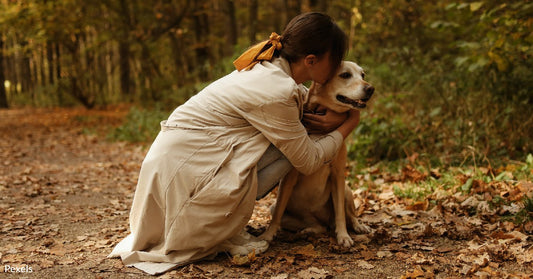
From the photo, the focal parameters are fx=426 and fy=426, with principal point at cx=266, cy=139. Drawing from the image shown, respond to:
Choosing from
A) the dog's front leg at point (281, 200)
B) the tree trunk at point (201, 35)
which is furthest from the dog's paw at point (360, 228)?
the tree trunk at point (201, 35)

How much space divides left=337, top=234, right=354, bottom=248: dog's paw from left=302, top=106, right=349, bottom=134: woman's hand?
817 mm

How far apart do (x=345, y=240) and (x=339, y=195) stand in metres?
0.35

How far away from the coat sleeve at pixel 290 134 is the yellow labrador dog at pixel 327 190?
30 centimetres

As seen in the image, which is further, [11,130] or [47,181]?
[11,130]

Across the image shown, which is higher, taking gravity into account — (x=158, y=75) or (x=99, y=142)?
(x=158, y=75)

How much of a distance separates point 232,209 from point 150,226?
0.58 meters

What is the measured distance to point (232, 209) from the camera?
2.83 m

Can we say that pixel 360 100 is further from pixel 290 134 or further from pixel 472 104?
pixel 472 104

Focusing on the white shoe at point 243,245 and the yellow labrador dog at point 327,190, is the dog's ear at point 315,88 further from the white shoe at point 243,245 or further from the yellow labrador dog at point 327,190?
the white shoe at point 243,245

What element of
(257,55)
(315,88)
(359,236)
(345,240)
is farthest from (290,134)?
(359,236)

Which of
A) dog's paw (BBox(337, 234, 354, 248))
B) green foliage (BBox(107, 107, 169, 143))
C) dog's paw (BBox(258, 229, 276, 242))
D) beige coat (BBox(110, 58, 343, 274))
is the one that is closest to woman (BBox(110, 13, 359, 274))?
beige coat (BBox(110, 58, 343, 274))

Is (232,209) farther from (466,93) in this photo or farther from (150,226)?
(466,93)

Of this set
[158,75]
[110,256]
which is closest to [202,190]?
[110,256]

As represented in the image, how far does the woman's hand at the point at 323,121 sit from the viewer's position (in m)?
3.22
